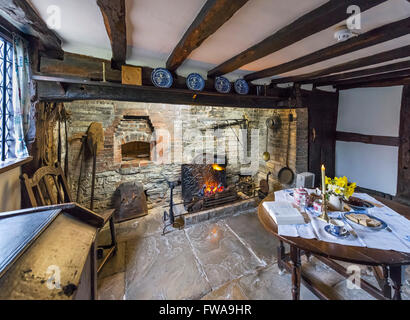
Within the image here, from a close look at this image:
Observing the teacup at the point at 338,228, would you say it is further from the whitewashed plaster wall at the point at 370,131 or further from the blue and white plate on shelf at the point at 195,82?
the whitewashed plaster wall at the point at 370,131

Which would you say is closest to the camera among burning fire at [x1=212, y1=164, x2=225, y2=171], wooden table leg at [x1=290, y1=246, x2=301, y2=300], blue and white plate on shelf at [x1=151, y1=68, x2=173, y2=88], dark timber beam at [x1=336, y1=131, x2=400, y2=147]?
wooden table leg at [x1=290, y1=246, x2=301, y2=300]

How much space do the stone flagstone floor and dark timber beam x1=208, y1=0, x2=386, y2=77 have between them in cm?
237

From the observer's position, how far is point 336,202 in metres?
1.71

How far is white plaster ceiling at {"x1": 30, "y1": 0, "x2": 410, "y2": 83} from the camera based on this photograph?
127 cm

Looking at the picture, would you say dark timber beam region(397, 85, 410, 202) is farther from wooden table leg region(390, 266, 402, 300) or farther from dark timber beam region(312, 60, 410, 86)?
wooden table leg region(390, 266, 402, 300)

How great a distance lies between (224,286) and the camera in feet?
5.96

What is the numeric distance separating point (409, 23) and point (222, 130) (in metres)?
2.95

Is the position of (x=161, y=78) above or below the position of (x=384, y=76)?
below

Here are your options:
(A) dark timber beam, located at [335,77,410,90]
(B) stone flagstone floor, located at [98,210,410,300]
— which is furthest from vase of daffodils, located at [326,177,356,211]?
(A) dark timber beam, located at [335,77,410,90]

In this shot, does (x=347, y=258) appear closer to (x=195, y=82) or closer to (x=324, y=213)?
(x=324, y=213)

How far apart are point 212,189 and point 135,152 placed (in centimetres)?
194

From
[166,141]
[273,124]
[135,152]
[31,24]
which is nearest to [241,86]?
[273,124]

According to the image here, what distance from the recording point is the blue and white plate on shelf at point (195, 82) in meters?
2.55

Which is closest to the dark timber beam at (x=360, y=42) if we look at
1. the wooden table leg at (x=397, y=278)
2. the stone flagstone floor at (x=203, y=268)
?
the wooden table leg at (x=397, y=278)
